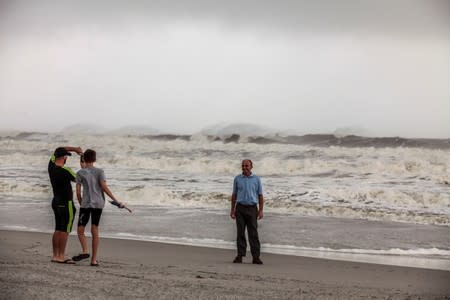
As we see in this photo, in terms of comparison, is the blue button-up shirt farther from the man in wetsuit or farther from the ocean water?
the man in wetsuit

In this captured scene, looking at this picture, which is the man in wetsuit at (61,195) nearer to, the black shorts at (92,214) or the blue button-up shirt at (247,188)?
the black shorts at (92,214)

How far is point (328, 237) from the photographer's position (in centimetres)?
1029

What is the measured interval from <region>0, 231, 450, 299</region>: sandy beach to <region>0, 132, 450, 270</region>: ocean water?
3.05ft

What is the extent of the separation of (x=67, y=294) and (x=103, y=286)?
1.44ft

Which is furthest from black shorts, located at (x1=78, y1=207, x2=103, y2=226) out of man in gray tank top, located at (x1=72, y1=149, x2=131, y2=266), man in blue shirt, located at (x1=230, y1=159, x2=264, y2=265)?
man in blue shirt, located at (x1=230, y1=159, x2=264, y2=265)

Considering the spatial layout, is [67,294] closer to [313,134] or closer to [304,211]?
[304,211]

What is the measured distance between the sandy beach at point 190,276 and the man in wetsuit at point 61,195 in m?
0.25

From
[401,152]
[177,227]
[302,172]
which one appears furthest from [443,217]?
[401,152]

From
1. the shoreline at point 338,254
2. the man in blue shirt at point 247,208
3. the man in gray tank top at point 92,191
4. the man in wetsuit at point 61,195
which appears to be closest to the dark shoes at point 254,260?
the man in blue shirt at point 247,208

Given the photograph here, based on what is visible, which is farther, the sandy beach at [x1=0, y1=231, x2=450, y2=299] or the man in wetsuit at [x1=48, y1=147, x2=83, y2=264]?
the man in wetsuit at [x1=48, y1=147, x2=83, y2=264]

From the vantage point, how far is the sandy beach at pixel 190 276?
16.8ft

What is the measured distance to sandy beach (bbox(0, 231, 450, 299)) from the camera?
5.11 meters

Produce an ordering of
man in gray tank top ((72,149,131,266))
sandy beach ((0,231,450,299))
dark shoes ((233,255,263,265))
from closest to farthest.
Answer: sandy beach ((0,231,450,299)) → man in gray tank top ((72,149,131,266)) → dark shoes ((233,255,263,265))

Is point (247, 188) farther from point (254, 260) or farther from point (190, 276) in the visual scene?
point (190, 276)
